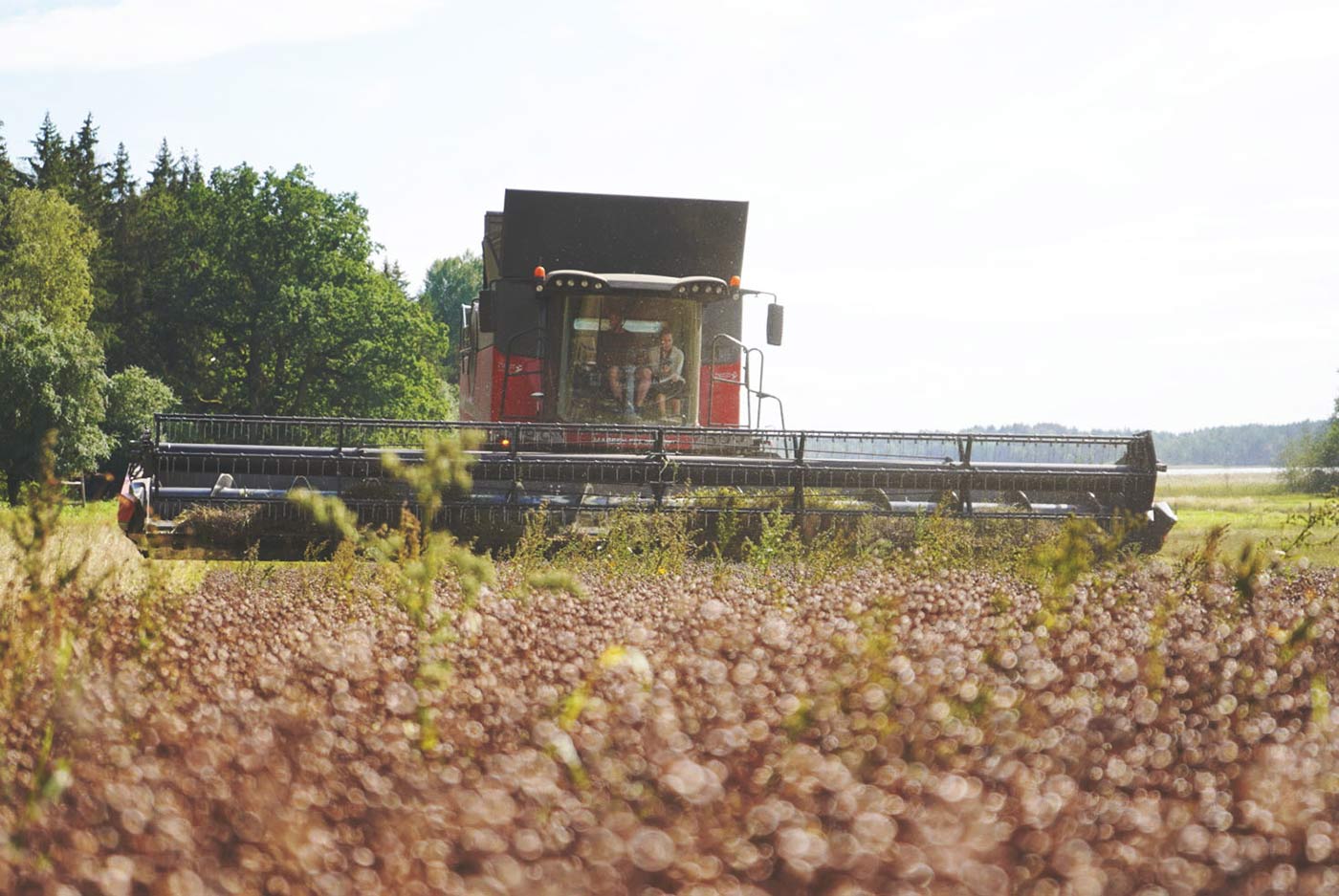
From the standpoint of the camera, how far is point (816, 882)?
2297mm

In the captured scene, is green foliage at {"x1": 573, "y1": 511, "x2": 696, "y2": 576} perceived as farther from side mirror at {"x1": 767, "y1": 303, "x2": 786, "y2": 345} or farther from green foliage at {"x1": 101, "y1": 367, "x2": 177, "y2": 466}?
green foliage at {"x1": 101, "y1": 367, "x2": 177, "y2": 466}

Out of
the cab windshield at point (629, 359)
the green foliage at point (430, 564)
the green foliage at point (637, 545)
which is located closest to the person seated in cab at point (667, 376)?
the cab windshield at point (629, 359)

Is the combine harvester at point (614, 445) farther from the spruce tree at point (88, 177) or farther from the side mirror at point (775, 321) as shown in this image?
the spruce tree at point (88, 177)

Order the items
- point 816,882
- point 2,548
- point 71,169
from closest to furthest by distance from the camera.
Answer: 1. point 816,882
2. point 2,548
3. point 71,169

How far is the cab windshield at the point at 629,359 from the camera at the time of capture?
47.2 feet

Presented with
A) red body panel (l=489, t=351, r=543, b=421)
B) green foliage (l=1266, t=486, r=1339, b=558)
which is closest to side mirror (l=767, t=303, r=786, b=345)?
red body panel (l=489, t=351, r=543, b=421)

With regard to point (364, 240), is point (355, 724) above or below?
below

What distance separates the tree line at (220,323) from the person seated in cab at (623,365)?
31042mm

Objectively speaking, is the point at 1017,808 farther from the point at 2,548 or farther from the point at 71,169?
the point at 71,169

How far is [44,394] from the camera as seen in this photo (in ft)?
138

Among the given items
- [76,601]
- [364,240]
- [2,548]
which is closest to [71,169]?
[364,240]

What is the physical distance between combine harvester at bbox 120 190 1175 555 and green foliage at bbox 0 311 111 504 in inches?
1204

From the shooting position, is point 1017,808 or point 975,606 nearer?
point 1017,808

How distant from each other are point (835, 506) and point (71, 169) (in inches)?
2019
